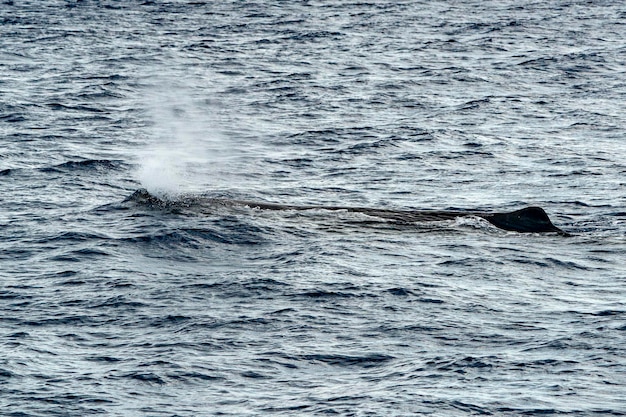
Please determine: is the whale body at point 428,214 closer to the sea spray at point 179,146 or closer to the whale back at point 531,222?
the whale back at point 531,222

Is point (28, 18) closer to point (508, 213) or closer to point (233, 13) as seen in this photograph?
point (233, 13)

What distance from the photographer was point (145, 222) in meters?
32.2

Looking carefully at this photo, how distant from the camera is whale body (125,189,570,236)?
30984 millimetres

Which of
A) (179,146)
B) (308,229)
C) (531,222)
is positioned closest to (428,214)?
(531,222)

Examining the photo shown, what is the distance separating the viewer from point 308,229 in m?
31.4

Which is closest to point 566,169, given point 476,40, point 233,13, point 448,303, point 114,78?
point 448,303

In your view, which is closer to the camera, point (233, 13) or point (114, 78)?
point (114, 78)

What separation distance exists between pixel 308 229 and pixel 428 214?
3.27m

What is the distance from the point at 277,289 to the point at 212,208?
7270mm

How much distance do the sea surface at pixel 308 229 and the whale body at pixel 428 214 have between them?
38cm

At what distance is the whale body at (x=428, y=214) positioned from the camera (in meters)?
31.0

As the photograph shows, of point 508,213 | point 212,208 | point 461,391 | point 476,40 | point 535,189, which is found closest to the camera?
point 461,391

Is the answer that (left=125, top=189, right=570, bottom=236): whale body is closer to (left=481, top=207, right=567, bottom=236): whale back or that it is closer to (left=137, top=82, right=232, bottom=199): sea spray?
(left=481, top=207, right=567, bottom=236): whale back

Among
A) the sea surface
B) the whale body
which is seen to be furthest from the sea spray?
the whale body
